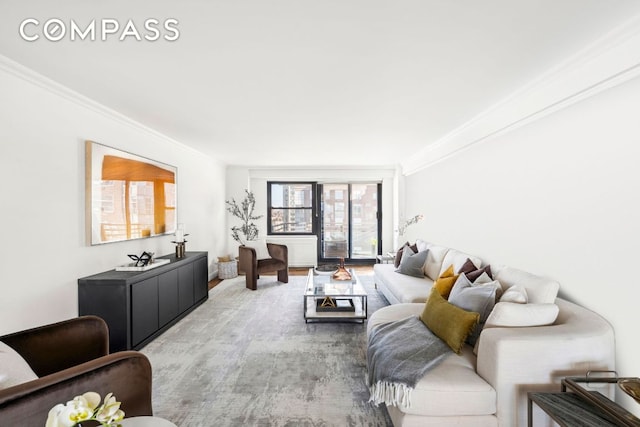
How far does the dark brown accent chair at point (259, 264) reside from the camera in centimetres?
472

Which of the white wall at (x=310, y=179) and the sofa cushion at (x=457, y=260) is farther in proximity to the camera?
the white wall at (x=310, y=179)

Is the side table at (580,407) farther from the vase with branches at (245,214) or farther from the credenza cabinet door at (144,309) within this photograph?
the vase with branches at (245,214)

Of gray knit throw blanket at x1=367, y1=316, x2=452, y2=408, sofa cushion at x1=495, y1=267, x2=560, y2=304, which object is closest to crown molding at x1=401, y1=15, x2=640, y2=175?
sofa cushion at x1=495, y1=267, x2=560, y2=304

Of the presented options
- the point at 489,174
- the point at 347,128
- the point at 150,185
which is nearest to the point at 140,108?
the point at 150,185

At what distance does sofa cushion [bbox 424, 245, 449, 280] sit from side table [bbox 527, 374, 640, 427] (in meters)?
2.18

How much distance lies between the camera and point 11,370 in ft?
3.86

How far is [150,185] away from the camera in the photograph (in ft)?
11.6

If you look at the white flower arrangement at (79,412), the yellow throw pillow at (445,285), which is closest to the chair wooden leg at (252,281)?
the yellow throw pillow at (445,285)

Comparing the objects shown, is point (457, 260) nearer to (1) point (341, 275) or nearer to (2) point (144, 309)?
(1) point (341, 275)

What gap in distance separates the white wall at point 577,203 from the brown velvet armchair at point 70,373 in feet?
8.98

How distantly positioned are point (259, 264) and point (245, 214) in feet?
5.38

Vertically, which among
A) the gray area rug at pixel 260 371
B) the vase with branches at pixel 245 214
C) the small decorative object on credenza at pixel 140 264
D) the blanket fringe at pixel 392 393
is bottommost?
the gray area rug at pixel 260 371

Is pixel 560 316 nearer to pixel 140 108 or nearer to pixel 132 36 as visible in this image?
pixel 132 36

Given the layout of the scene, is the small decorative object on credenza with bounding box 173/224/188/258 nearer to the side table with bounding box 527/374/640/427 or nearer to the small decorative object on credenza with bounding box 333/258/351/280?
the small decorative object on credenza with bounding box 333/258/351/280
